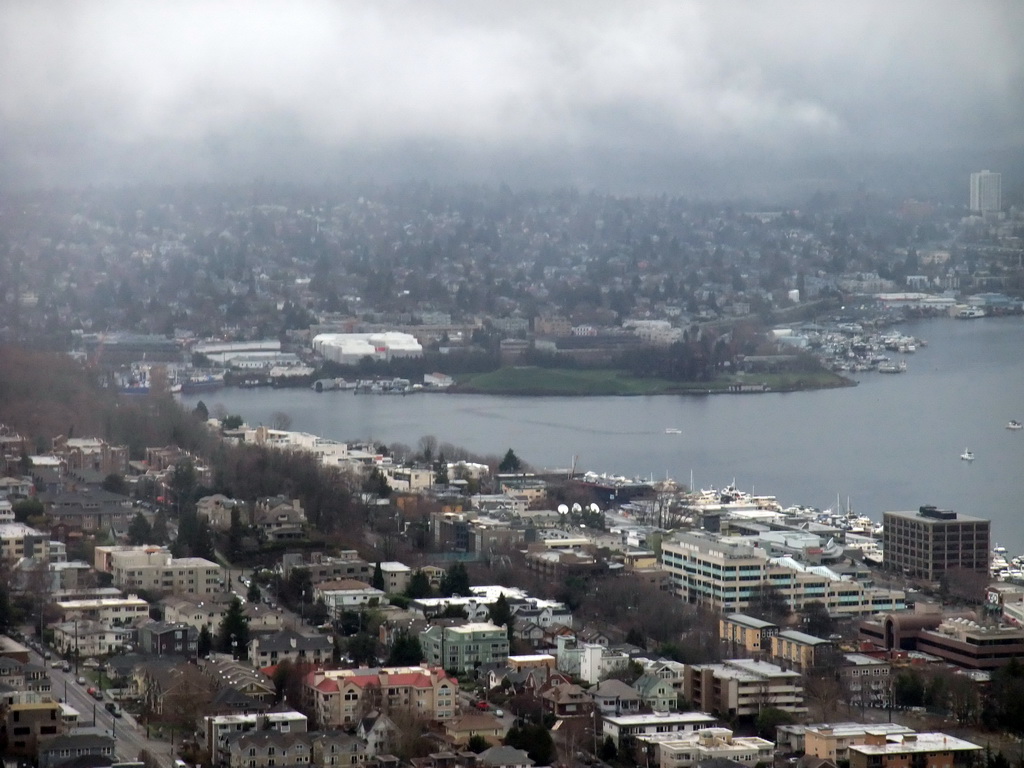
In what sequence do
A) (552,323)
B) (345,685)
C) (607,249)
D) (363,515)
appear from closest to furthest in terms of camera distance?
(345,685) → (363,515) → (552,323) → (607,249)

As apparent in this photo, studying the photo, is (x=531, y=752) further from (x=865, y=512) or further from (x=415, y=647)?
(x=865, y=512)

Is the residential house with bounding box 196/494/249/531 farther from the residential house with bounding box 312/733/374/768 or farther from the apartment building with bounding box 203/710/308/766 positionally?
the residential house with bounding box 312/733/374/768

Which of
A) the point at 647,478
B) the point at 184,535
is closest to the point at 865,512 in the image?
the point at 647,478

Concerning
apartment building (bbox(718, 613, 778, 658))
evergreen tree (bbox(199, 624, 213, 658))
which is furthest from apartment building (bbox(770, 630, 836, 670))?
evergreen tree (bbox(199, 624, 213, 658))

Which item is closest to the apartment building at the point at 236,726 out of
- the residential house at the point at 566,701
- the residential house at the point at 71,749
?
the residential house at the point at 71,749

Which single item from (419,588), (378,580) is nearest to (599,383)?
(378,580)

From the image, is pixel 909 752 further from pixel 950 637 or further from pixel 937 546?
pixel 937 546

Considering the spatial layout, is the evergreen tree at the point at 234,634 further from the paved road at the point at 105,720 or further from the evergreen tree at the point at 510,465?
the evergreen tree at the point at 510,465
